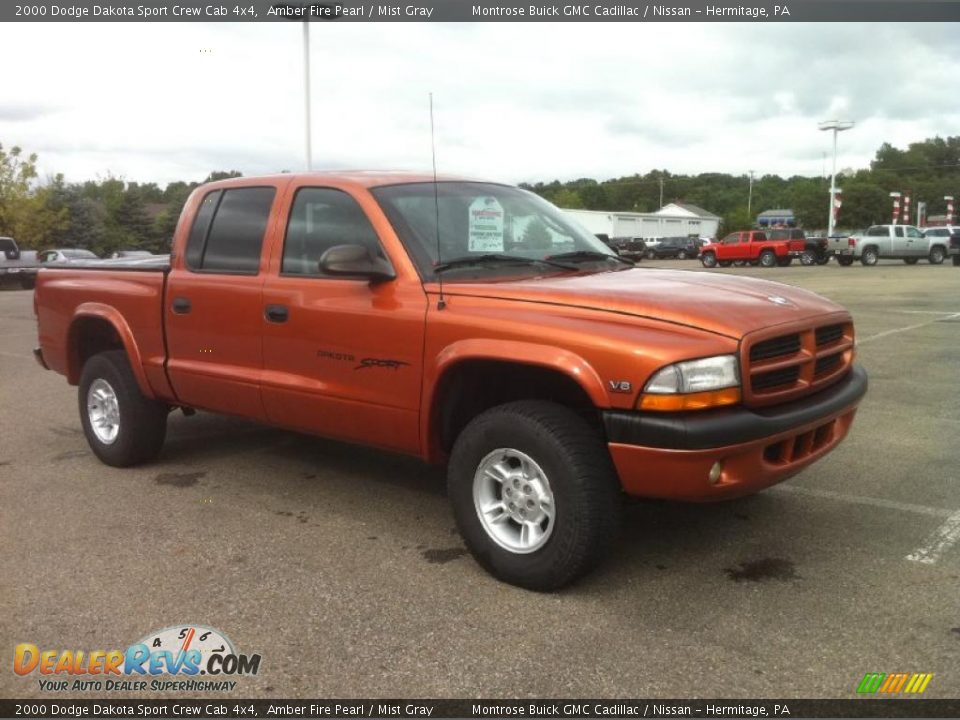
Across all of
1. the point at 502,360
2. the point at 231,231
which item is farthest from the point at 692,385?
the point at 231,231

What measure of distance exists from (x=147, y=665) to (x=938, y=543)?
3526mm

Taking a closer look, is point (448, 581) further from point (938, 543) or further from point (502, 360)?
point (938, 543)

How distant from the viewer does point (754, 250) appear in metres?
39.2

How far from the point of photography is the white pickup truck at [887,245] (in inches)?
1455

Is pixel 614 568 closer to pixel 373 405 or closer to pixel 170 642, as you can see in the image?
pixel 373 405

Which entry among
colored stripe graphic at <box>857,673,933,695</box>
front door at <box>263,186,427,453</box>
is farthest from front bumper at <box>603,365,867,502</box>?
front door at <box>263,186,427,453</box>

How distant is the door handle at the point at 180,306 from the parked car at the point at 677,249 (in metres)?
49.6

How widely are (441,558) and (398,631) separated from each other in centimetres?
78

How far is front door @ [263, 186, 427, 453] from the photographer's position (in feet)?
13.3

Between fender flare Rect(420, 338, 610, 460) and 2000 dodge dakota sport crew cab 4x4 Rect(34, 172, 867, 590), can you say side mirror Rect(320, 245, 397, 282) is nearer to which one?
2000 dodge dakota sport crew cab 4x4 Rect(34, 172, 867, 590)

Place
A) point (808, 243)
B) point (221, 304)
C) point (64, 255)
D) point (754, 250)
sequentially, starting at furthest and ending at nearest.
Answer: point (754, 250)
point (808, 243)
point (64, 255)
point (221, 304)

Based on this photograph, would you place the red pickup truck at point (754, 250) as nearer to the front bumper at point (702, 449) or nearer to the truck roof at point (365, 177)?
the truck roof at point (365, 177)

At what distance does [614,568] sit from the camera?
153 inches

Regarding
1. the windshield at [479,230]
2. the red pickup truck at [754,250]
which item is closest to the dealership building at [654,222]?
the red pickup truck at [754,250]
